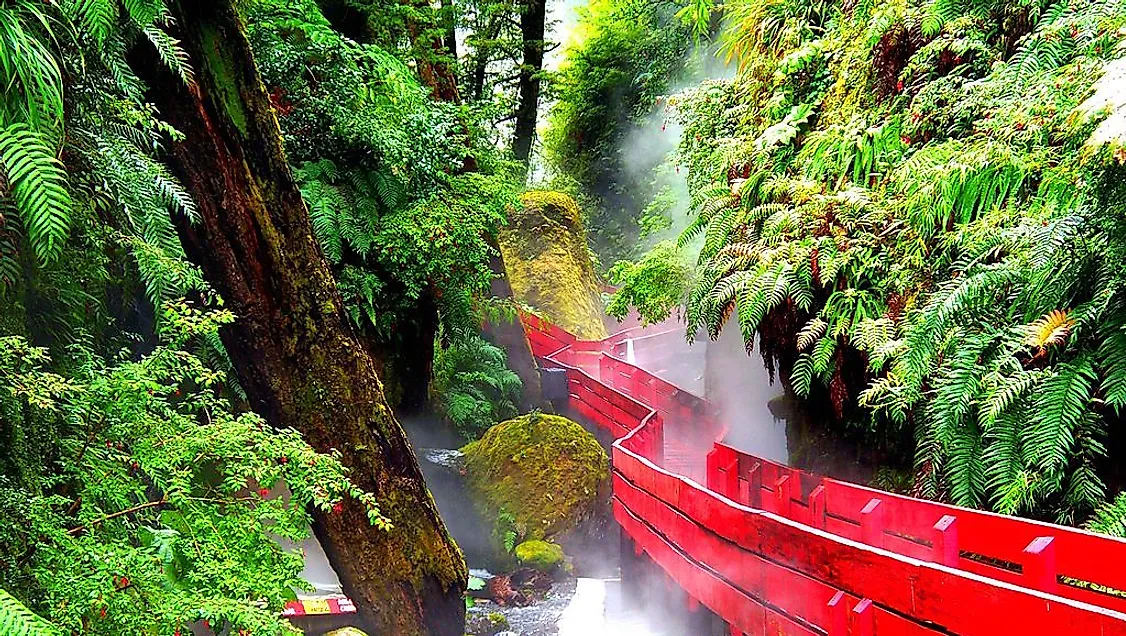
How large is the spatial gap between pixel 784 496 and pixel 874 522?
1164mm

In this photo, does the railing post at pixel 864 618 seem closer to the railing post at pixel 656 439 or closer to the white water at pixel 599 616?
the white water at pixel 599 616

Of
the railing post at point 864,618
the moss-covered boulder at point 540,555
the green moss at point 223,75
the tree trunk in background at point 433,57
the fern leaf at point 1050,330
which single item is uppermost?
the tree trunk in background at point 433,57

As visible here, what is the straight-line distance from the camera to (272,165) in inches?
200

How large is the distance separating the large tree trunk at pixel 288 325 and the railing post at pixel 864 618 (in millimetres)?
2894

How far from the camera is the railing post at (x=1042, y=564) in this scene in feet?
12.3

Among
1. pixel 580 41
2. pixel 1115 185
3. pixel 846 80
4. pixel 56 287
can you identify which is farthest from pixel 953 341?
pixel 580 41

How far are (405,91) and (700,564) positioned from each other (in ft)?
17.7

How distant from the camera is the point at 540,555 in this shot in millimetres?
9211

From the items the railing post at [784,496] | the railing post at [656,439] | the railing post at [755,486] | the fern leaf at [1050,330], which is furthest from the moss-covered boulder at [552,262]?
the fern leaf at [1050,330]

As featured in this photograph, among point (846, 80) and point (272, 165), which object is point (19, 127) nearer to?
point (272, 165)

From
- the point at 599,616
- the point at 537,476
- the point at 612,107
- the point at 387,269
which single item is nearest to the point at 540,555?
the point at 537,476

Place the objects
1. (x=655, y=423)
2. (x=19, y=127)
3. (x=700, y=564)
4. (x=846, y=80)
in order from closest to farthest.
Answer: (x=19, y=127) < (x=700, y=564) < (x=846, y=80) < (x=655, y=423)

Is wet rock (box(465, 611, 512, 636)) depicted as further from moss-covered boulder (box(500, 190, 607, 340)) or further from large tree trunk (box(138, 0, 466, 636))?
moss-covered boulder (box(500, 190, 607, 340))

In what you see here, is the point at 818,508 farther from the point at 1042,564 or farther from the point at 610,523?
the point at 610,523
